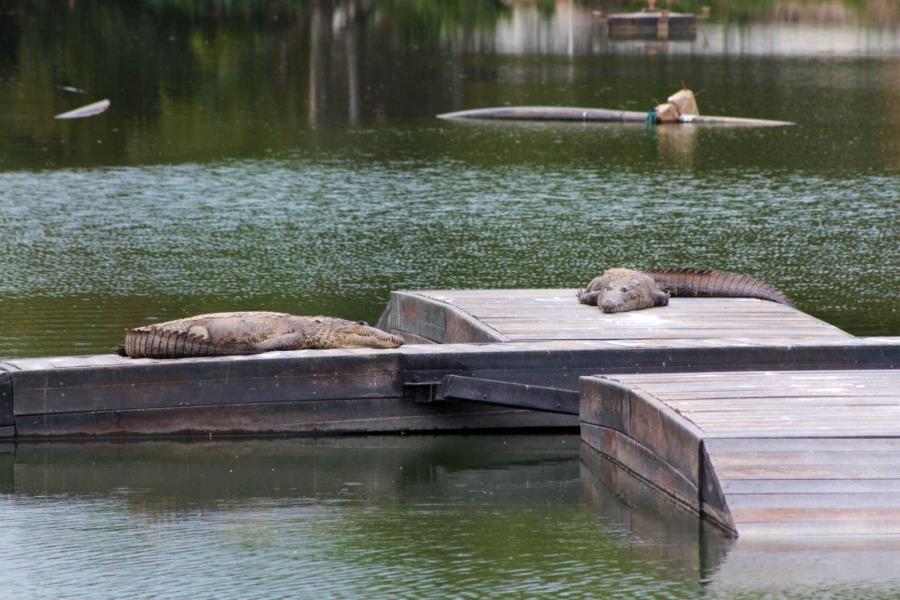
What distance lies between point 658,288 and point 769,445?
4385 mm

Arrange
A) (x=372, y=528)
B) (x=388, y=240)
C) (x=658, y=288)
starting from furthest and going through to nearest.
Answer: (x=388, y=240) → (x=658, y=288) → (x=372, y=528)

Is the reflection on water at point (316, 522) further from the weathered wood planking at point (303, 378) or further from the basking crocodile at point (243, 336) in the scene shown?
the basking crocodile at point (243, 336)

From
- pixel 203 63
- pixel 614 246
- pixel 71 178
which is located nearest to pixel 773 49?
pixel 203 63

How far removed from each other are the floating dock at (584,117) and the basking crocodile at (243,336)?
2193cm

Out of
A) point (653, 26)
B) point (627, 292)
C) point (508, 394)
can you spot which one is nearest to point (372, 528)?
point (508, 394)

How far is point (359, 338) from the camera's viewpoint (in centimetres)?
1088

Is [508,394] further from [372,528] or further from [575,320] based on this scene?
[372,528]

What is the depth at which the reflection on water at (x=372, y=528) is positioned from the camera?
7.70m

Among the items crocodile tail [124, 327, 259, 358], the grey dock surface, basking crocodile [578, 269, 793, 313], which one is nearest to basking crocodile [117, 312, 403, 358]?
crocodile tail [124, 327, 259, 358]

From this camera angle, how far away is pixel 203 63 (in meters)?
45.9

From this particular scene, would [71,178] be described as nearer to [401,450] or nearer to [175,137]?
[175,137]

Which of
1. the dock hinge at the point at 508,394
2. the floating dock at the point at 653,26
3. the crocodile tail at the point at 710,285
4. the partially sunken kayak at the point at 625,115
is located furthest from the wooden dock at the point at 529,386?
the floating dock at the point at 653,26

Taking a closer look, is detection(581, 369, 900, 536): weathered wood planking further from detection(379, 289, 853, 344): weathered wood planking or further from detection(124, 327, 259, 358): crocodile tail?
detection(124, 327, 259, 358): crocodile tail

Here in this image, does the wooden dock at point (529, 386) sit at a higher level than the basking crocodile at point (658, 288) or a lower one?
lower
